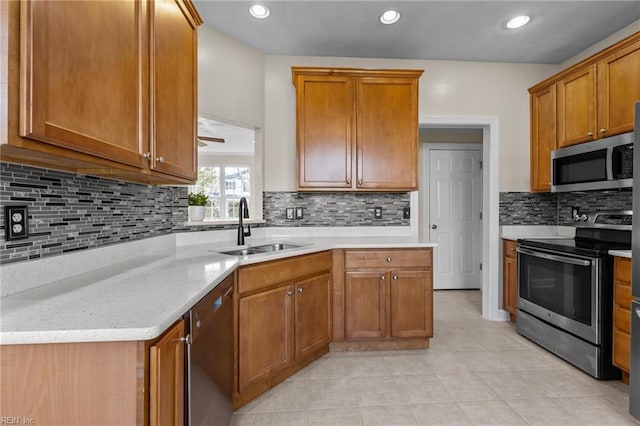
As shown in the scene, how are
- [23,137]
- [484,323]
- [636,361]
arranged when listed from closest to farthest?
[23,137], [636,361], [484,323]

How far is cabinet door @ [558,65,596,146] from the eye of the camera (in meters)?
2.58

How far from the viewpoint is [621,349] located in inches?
81.6

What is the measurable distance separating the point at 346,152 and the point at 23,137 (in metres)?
2.24

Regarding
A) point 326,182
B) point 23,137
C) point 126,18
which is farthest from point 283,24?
point 23,137

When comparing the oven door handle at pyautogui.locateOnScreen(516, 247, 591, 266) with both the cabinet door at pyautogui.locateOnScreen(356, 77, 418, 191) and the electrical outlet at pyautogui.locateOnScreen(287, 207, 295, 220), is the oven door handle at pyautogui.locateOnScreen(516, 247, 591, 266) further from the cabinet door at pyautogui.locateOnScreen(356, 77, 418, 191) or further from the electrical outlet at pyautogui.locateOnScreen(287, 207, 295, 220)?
the electrical outlet at pyautogui.locateOnScreen(287, 207, 295, 220)

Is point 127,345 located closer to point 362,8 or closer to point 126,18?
point 126,18

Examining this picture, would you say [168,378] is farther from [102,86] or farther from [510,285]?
[510,285]

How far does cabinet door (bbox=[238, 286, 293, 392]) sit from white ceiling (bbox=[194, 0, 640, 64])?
6.63ft

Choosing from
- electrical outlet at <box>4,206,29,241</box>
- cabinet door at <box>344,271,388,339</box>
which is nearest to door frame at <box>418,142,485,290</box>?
cabinet door at <box>344,271,388,339</box>

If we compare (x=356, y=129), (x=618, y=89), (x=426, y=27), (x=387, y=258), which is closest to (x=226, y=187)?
(x=356, y=129)

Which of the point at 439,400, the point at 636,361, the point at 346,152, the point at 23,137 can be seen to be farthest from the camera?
the point at 346,152

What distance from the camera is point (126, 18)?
47.3 inches

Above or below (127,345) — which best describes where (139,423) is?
below

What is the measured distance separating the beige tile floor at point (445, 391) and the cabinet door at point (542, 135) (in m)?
1.51
